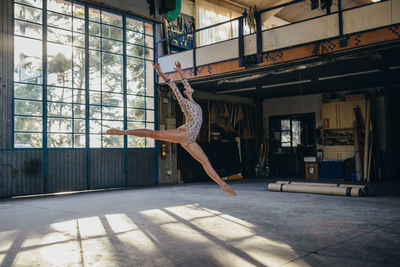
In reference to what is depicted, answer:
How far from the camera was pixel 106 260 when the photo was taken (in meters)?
3.75

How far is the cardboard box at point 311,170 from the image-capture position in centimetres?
1376

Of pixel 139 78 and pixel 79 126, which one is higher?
pixel 139 78

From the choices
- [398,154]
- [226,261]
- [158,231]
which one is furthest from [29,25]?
[398,154]

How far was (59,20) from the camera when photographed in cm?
1012

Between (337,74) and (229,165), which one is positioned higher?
(337,74)

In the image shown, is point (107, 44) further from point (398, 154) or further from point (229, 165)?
point (398, 154)

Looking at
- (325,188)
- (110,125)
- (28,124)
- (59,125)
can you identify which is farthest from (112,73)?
(325,188)

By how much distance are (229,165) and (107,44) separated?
6631 millimetres

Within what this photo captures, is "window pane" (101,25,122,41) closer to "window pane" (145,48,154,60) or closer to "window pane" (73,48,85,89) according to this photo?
"window pane" (73,48,85,89)

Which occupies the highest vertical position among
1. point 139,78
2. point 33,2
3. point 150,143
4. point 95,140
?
point 33,2

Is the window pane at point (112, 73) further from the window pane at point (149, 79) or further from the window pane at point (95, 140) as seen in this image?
the window pane at point (95, 140)

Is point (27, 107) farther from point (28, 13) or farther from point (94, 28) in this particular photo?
point (94, 28)

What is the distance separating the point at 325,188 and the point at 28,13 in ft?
29.8

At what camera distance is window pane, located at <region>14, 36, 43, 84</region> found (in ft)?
30.6
